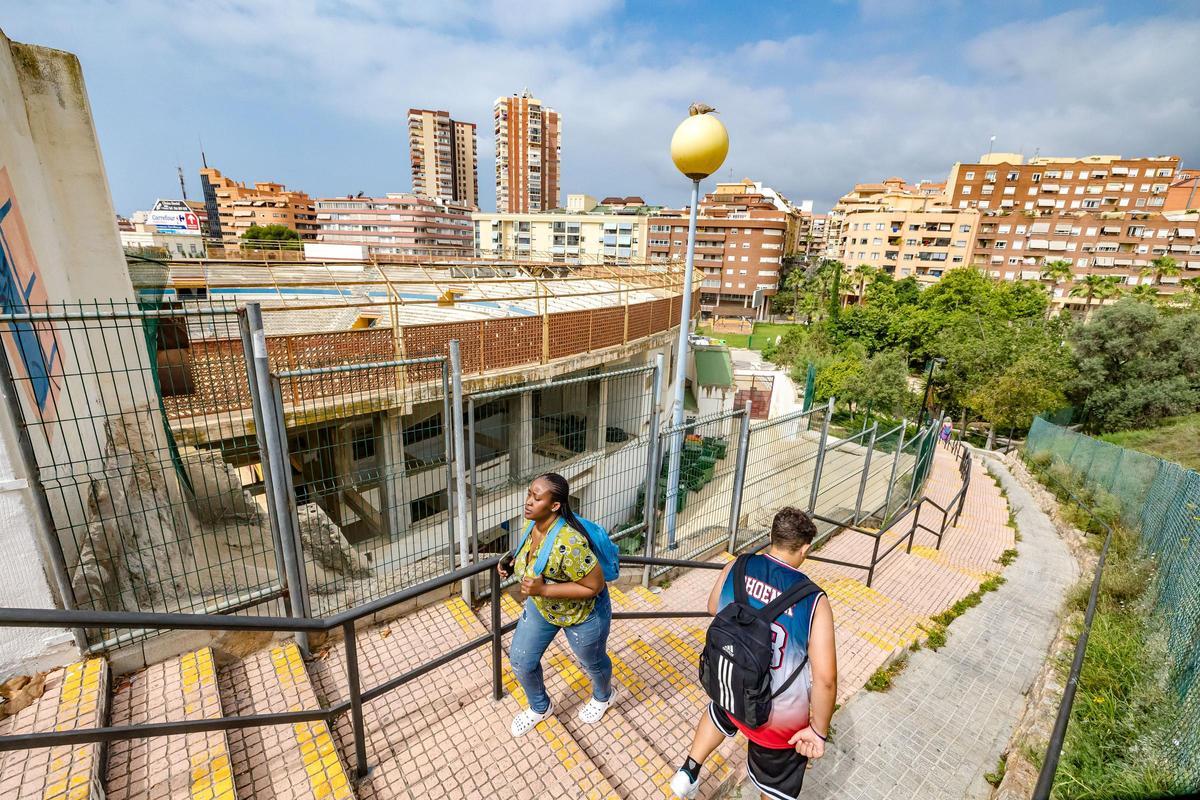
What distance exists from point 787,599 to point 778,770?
0.89 meters

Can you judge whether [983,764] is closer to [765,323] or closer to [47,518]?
[47,518]

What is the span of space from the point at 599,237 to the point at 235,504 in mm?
65934

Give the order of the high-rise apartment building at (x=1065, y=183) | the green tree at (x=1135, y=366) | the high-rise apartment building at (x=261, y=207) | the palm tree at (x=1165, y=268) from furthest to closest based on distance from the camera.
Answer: the high-rise apartment building at (x=261, y=207), the high-rise apartment building at (x=1065, y=183), the palm tree at (x=1165, y=268), the green tree at (x=1135, y=366)

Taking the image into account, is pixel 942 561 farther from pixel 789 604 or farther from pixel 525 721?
pixel 525 721

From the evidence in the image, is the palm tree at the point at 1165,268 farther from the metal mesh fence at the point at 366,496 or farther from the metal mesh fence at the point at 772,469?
the metal mesh fence at the point at 366,496

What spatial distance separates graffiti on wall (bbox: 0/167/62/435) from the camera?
324 centimetres

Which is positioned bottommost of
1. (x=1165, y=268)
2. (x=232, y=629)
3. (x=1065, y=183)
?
(x=232, y=629)

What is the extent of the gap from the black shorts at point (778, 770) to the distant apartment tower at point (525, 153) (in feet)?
349

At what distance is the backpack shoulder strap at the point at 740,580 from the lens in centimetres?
230

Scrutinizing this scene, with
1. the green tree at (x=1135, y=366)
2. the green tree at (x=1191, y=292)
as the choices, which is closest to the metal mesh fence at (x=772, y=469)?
the green tree at (x=1135, y=366)

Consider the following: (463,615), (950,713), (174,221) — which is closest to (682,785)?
(463,615)

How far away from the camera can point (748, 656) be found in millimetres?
2207

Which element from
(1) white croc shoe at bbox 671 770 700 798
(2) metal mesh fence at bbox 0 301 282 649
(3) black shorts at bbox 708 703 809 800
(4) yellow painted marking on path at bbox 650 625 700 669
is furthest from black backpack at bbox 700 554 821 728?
(2) metal mesh fence at bbox 0 301 282 649

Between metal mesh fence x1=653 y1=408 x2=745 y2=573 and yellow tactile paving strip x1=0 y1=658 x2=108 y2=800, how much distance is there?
4.64 m
